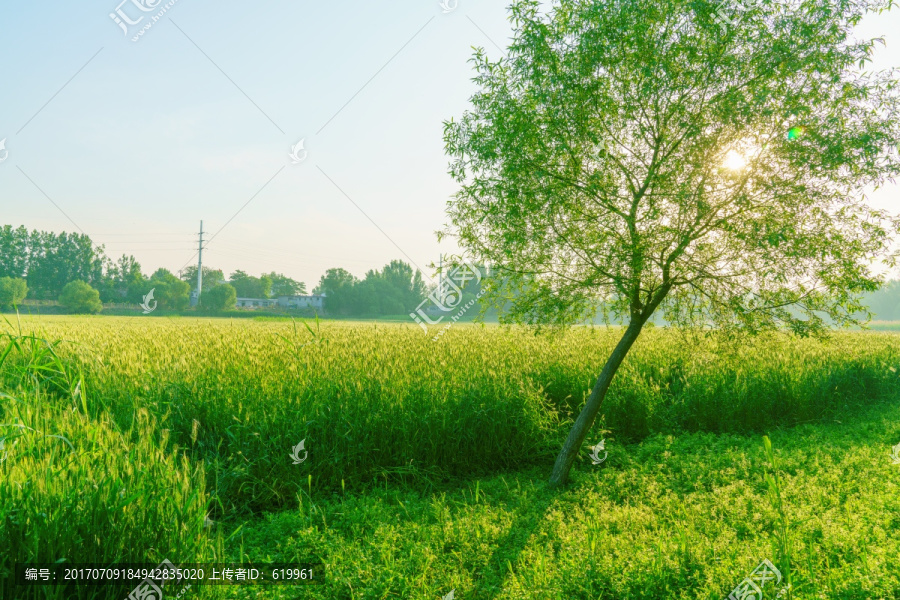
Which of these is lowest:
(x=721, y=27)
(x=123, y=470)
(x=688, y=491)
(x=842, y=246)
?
(x=688, y=491)

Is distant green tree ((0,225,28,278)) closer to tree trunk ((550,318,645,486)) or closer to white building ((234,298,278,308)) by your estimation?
white building ((234,298,278,308))

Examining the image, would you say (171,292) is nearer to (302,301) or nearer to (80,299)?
(80,299)

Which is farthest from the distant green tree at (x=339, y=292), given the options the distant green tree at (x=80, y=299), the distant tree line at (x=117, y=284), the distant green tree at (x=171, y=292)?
the distant green tree at (x=80, y=299)

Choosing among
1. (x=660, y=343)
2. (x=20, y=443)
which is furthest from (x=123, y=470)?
(x=660, y=343)

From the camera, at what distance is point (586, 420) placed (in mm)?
6660

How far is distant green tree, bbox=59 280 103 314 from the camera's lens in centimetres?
5138

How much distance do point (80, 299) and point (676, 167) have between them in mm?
61341

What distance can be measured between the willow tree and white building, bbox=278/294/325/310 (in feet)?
198

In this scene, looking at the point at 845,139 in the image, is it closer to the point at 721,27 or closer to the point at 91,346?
the point at 721,27

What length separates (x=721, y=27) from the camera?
5.80 meters

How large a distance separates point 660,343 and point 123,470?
1198 cm
